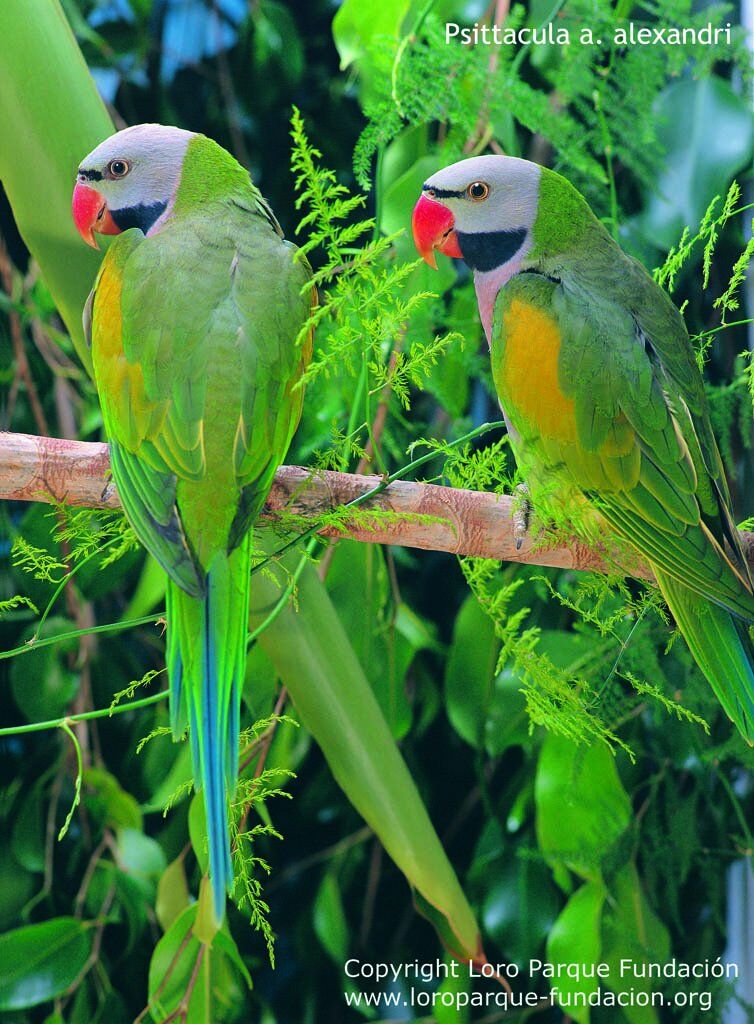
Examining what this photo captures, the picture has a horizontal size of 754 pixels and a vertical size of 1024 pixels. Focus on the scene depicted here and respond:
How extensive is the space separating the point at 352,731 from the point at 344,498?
0.67 feet

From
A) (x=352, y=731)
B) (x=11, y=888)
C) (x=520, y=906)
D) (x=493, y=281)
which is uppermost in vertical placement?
(x=493, y=281)

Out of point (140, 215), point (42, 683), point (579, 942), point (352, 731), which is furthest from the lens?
point (42, 683)

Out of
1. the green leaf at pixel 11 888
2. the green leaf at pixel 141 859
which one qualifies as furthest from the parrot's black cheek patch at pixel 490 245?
the green leaf at pixel 11 888

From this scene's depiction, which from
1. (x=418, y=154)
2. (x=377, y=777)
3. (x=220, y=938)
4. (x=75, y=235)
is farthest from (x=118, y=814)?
(x=418, y=154)

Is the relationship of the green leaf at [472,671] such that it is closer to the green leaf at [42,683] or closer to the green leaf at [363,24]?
the green leaf at [42,683]

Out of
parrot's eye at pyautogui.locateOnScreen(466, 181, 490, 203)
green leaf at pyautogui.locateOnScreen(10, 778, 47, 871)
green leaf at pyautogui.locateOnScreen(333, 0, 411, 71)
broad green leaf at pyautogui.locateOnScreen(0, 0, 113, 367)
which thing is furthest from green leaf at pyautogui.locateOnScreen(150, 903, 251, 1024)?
green leaf at pyautogui.locateOnScreen(333, 0, 411, 71)

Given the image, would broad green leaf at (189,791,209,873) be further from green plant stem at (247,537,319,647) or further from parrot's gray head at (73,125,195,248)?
parrot's gray head at (73,125,195,248)

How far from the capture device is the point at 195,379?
537mm

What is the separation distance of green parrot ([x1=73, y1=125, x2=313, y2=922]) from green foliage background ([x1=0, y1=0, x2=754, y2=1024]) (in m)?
0.08

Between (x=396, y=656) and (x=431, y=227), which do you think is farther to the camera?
(x=396, y=656)

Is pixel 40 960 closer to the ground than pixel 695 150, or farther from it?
closer to the ground

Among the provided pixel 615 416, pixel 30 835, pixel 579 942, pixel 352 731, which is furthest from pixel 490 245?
pixel 30 835

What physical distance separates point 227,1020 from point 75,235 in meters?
0.76

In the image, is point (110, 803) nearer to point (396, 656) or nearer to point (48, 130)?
point (396, 656)
